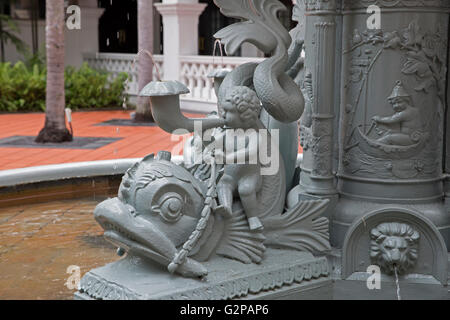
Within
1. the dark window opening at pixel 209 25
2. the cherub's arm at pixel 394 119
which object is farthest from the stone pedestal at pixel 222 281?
the dark window opening at pixel 209 25

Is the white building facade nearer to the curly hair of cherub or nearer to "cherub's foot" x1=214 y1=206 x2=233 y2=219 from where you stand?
the curly hair of cherub

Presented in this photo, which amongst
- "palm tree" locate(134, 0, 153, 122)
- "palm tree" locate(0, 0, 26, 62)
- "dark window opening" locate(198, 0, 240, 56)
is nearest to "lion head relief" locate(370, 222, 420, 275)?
"palm tree" locate(134, 0, 153, 122)

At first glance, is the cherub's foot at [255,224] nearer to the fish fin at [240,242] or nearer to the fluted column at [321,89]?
the fish fin at [240,242]

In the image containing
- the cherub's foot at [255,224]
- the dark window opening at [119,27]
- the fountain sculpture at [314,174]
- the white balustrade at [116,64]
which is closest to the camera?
the fountain sculpture at [314,174]

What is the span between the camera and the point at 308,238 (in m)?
3.78

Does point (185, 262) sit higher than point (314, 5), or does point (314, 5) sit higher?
point (314, 5)

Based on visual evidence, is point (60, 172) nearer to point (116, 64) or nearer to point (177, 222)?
point (177, 222)

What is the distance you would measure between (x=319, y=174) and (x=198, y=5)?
11964mm

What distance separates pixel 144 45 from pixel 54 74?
8.67 feet

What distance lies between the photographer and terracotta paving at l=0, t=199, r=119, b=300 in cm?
376

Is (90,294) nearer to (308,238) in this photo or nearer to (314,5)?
(308,238)

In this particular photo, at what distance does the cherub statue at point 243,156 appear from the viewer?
3.53 metres

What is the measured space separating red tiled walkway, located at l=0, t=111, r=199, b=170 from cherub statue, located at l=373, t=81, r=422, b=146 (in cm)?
596
